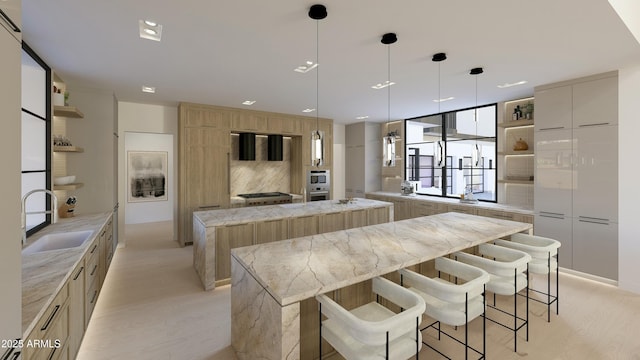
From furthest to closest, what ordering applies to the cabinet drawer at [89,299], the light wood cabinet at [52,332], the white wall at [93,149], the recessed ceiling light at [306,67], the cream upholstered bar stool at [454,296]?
the white wall at [93,149]
the recessed ceiling light at [306,67]
the cabinet drawer at [89,299]
the cream upholstered bar stool at [454,296]
the light wood cabinet at [52,332]

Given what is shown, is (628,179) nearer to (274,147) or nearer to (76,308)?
(274,147)

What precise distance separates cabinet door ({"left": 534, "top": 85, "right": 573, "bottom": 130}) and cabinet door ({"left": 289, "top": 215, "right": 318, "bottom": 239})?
3.51 m

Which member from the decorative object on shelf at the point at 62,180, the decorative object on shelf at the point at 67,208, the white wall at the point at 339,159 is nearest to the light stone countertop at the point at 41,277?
the decorative object on shelf at the point at 62,180

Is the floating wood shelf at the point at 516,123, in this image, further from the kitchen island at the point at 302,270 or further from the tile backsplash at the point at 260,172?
the tile backsplash at the point at 260,172

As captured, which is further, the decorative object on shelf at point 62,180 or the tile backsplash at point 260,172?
the tile backsplash at point 260,172

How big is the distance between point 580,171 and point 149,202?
8.84 meters

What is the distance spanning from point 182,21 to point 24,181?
7.39ft

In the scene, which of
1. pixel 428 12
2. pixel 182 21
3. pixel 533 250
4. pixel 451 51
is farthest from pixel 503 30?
pixel 182 21

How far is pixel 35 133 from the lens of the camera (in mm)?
3051

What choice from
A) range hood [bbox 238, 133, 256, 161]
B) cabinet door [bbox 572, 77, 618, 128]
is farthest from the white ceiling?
range hood [bbox 238, 133, 256, 161]

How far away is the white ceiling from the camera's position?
82.7 inches

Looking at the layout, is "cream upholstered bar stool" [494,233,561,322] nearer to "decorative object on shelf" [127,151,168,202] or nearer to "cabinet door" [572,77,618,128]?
"cabinet door" [572,77,618,128]

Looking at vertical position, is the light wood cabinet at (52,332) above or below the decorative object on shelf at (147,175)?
below

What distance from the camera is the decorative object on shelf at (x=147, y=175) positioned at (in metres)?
7.27
